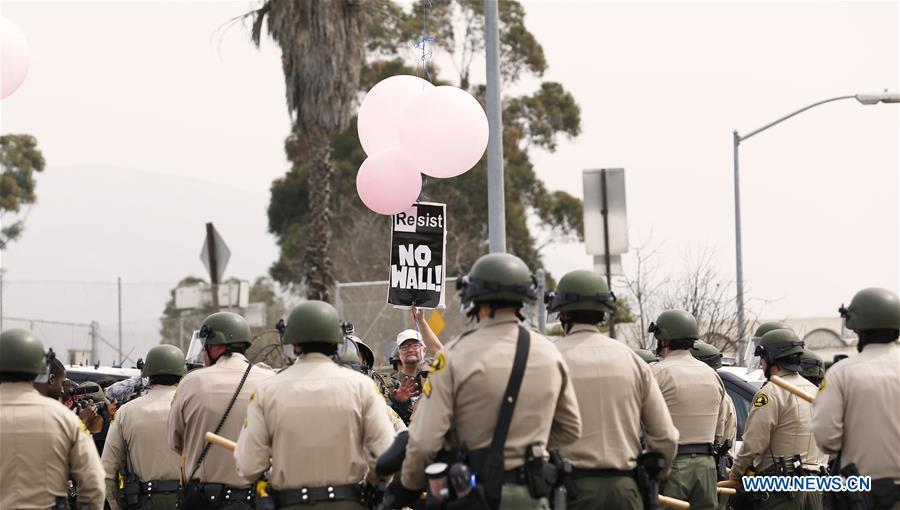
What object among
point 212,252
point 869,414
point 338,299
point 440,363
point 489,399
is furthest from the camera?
point 338,299

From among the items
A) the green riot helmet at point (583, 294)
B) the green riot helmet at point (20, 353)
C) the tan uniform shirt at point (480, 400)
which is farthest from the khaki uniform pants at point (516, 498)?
the green riot helmet at point (20, 353)

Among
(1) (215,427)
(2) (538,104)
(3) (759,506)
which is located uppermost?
(2) (538,104)

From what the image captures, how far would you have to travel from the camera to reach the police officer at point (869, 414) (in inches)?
307

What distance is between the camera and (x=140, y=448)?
368 inches

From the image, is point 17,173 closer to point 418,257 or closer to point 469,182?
point 469,182

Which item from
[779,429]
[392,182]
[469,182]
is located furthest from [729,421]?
[469,182]

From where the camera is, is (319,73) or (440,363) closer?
(440,363)

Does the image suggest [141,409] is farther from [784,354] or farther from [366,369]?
[784,354]

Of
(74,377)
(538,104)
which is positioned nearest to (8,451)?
(74,377)

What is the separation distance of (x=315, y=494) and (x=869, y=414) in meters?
3.33

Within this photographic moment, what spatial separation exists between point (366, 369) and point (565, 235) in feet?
114

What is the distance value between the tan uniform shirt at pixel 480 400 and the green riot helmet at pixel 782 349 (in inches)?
142

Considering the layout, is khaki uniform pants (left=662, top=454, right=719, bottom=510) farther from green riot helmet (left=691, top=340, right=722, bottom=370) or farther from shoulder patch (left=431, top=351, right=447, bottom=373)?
shoulder patch (left=431, top=351, right=447, bottom=373)

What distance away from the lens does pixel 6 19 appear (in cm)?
1047
